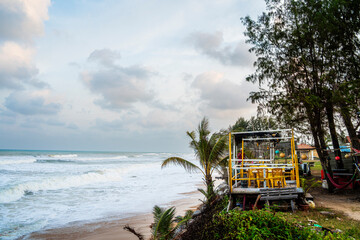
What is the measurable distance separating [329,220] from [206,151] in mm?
5740

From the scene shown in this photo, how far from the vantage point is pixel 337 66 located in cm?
1213

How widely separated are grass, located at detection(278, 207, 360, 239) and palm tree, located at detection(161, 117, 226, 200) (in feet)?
14.3

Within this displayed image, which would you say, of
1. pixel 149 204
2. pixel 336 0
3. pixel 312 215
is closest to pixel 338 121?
pixel 336 0

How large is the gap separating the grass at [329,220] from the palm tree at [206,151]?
436 cm

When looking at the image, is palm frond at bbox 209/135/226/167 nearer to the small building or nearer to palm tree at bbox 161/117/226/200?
palm tree at bbox 161/117/226/200

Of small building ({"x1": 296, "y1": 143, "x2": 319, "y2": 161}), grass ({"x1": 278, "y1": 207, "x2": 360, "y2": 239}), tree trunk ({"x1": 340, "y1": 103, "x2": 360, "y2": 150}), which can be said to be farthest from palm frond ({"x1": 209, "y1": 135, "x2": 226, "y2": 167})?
tree trunk ({"x1": 340, "y1": 103, "x2": 360, "y2": 150})

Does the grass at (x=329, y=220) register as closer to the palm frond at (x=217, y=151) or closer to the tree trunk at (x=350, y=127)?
the tree trunk at (x=350, y=127)

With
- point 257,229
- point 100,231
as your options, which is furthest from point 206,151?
point 257,229

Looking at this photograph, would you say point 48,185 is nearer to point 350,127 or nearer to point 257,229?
point 257,229

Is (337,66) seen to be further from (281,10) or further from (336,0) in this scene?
(281,10)

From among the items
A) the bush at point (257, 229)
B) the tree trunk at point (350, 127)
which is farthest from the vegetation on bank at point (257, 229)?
the tree trunk at point (350, 127)

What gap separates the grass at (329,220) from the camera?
6.11 m

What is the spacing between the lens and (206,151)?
11891 mm

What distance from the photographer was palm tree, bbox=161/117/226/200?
38.3ft
